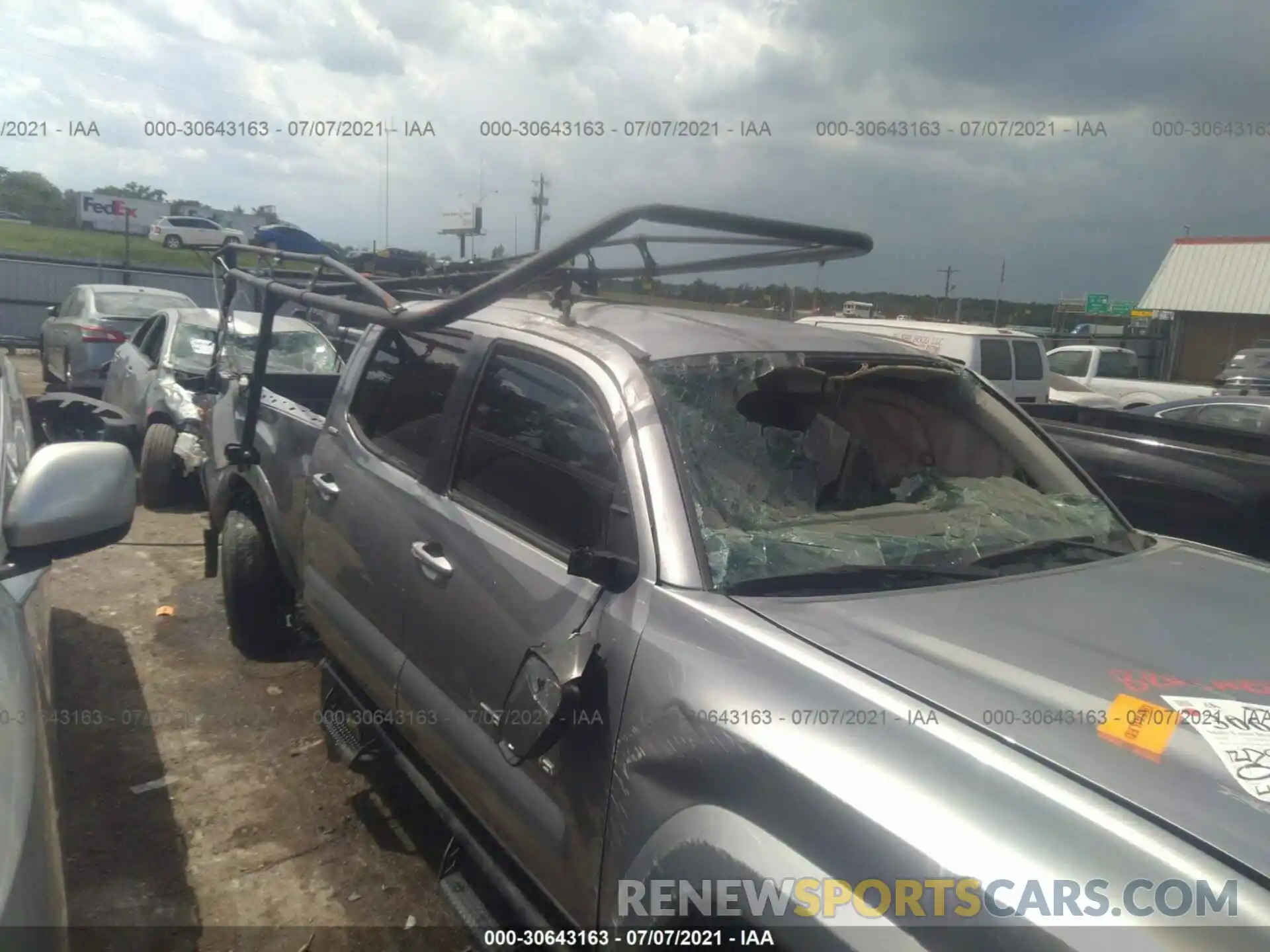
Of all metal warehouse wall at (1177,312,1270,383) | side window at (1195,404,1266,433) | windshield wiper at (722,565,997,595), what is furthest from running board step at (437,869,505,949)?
metal warehouse wall at (1177,312,1270,383)

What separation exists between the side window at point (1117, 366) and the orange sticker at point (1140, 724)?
17.8 meters

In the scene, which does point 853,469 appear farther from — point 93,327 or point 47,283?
point 47,283

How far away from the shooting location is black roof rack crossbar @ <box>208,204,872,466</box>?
250 centimetres

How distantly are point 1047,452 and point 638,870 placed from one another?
2.02 m

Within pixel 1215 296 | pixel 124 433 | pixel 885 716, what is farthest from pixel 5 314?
pixel 1215 296

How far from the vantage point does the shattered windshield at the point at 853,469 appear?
7.66ft

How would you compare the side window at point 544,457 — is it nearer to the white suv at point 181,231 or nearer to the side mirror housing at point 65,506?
the side mirror housing at point 65,506

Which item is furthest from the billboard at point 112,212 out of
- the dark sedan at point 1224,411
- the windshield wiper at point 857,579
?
the windshield wiper at point 857,579

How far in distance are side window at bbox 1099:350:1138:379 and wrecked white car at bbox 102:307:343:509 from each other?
47.9 ft

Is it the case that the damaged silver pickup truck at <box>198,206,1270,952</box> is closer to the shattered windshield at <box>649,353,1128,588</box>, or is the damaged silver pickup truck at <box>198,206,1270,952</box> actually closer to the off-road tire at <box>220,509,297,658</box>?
Answer: the shattered windshield at <box>649,353,1128,588</box>

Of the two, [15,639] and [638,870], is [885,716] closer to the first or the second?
[638,870]

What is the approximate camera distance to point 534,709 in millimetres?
2193

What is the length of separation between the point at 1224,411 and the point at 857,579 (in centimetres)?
983

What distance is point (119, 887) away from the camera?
3176mm
